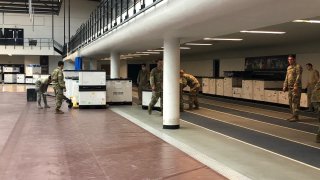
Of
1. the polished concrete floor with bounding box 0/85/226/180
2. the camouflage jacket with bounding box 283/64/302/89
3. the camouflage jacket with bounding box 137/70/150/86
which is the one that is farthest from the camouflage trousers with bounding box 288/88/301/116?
the camouflage jacket with bounding box 137/70/150/86

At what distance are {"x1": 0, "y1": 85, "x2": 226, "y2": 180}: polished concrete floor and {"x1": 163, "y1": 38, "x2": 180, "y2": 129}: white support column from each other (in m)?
0.82

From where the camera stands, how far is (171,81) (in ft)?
38.4

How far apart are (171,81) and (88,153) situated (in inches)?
149

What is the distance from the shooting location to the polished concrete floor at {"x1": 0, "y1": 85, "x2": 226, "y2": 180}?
7.04m

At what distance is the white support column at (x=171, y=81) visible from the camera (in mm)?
11570

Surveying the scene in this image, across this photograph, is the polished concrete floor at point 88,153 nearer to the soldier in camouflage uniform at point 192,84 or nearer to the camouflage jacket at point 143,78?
the soldier in camouflage uniform at point 192,84

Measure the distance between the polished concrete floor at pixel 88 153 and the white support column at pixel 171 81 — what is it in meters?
0.82

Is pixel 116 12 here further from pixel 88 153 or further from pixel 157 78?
pixel 88 153

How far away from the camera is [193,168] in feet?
24.2

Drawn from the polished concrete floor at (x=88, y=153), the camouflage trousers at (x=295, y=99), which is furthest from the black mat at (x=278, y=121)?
the polished concrete floor at (x=88, y=153)

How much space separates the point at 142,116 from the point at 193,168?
744 centimetres

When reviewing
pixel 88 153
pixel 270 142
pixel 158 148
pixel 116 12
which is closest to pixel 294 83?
pixel 270 142

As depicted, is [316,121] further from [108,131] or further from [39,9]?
[39,9]

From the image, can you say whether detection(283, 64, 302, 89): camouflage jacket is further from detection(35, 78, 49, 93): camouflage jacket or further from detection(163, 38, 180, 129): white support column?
detection(35, 78, 49, 93): camouflage jacket
